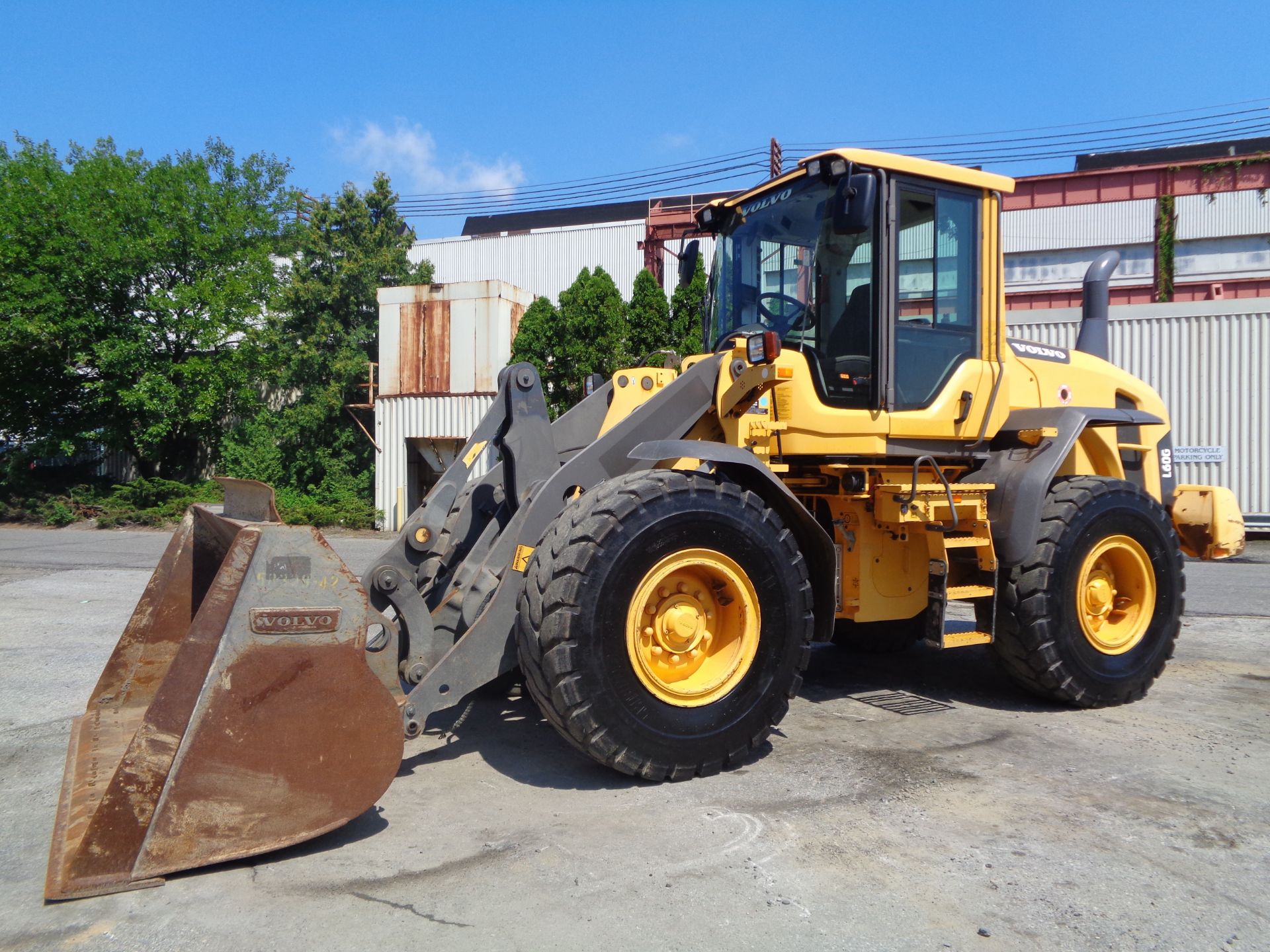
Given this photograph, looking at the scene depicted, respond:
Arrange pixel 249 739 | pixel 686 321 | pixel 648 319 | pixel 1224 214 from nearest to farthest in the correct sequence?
pixel 249 739 → pixel 686 321 → pixel 648 319 → pixel 1224 214

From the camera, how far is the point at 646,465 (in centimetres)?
475

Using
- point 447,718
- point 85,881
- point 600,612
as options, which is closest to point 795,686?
point 600,612

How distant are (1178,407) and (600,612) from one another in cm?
1764

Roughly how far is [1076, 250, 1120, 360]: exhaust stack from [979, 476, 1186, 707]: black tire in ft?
5.57

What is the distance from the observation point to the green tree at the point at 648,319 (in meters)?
18.5

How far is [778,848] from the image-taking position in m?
3.47

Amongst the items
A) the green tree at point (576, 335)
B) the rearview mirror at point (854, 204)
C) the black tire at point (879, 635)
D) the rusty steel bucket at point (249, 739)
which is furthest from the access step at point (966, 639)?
the green tree at point (576, 335)

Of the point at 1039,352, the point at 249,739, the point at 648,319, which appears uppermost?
the point at 648,319

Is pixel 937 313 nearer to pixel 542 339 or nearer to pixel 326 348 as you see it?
pixel 542 339

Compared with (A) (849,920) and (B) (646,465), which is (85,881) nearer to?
(A) (849,920)

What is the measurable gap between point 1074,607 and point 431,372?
59.2 ft

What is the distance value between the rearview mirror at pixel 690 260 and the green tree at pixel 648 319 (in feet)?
39.5

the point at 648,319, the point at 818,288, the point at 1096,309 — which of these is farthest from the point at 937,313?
the point at 648,319

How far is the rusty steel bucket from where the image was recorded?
301cm
